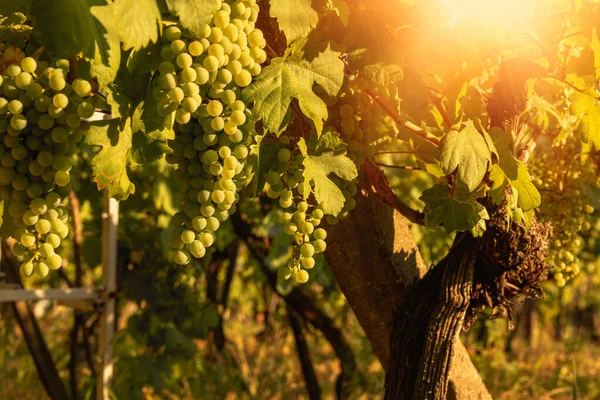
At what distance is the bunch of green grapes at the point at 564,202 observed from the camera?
230 centimetres

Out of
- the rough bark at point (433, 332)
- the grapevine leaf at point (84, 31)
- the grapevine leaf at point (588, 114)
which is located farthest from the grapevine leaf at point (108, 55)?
the grapevine leaf at point (588, 114)

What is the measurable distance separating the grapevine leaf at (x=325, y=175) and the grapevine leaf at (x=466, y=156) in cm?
18

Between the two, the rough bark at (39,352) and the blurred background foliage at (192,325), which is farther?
the blurred background foliage at (192,325)

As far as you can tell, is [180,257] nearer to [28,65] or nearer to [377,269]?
[28,65]

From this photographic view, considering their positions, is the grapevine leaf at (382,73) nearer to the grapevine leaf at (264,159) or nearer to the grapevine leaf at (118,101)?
the grapevine leaf at (264,159)

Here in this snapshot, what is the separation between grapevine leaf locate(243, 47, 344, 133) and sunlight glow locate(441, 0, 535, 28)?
30 centimetres

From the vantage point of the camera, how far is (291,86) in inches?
47.1

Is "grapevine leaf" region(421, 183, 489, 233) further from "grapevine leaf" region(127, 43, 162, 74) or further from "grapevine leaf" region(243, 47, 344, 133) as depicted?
"grapevine leaf" region(127, 43, 162, 74)

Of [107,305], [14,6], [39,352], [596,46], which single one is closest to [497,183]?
[596,46]

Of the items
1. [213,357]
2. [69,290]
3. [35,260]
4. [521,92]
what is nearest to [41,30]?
[35,260]

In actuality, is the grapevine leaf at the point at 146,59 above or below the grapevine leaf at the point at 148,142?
above

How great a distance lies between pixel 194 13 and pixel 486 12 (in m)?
0.69

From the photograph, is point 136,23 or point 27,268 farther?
point 27,268

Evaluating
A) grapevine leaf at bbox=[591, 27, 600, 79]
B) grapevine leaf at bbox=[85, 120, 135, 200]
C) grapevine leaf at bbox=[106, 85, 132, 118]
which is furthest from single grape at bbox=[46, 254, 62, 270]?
→ grapevine leaf at bbox=[591, 27, 600, 79]
